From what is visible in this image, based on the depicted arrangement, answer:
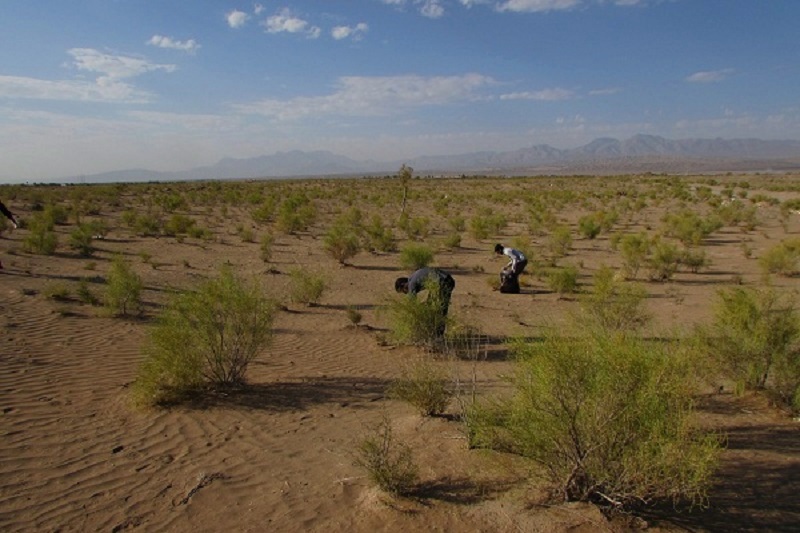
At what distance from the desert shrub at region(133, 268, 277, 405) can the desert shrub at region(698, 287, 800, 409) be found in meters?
6.24

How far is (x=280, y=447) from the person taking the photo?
5.89 m

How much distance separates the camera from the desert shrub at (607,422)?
4035mm

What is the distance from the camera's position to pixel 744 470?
5.25m

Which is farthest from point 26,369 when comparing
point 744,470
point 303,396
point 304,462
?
point 744,470

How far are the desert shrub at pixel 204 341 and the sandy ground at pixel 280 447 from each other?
306mm

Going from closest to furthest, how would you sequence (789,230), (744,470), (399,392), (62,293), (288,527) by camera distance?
(288,527) < (744,470) < (399,392) < (62,293) < (789,230)

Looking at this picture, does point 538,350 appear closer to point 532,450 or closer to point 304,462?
point 532,450

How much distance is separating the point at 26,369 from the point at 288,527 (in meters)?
5.43

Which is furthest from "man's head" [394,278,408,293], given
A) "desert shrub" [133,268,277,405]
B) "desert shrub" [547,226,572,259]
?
"desert shrub" [547,226,572,259]

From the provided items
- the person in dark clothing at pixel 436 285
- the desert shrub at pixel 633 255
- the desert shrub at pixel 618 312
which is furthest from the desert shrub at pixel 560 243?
the person in dark clothing at pixel 436 285

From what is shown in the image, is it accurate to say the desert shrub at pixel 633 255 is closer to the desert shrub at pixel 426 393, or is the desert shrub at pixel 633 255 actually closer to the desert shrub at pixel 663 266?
the desert shrub at pixel 663 266

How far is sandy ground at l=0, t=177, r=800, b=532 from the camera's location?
181 inches

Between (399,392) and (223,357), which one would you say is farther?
(223,357)

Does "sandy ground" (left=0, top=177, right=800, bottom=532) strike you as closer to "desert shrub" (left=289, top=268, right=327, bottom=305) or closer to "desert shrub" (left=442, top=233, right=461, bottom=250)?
"desert shrub" (left=289, top=268, right=327, bottom=305)
